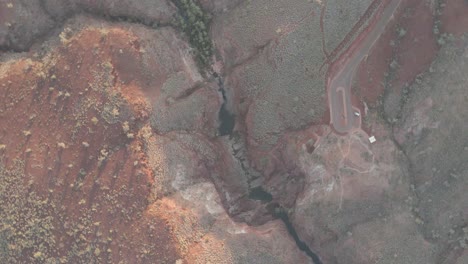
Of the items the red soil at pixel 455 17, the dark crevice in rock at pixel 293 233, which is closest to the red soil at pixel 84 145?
the dark crevice in rock at pixel 293 233

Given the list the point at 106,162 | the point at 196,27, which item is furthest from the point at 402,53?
the point at 106,162

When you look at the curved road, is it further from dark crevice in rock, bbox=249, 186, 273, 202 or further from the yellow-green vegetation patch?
the yellow-green vegetation patch

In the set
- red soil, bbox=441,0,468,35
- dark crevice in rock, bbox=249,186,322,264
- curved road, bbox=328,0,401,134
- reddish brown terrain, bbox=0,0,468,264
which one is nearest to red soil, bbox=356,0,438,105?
reddish brown terrain, bbox=0,0,468,264

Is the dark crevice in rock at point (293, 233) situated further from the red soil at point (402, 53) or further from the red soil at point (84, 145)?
the red soil at point (402, 53)

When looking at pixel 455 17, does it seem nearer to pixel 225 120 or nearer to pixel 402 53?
pixel 402 53

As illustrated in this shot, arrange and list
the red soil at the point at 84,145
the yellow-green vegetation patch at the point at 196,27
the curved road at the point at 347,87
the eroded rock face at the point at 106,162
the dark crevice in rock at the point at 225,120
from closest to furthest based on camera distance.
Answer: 1. the eroded rock face at the point at 106,162
2. the red soil at the point at 84,145
3. the curved road at the point at 347,87
4. the yellow-green vegetation patch at the point at 196,27
5. the dark crevice in rock at the point at 225,120

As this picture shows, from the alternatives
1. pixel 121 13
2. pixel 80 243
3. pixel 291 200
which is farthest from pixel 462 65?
pixel 80 243

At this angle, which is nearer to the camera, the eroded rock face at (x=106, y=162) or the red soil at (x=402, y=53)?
the eroded rock face at (x=106, y=162)

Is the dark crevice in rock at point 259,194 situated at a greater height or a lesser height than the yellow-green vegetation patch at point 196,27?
lesser
